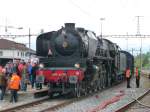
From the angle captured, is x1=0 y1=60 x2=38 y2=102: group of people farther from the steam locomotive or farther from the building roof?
the building roof

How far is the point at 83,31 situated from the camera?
22031 millimetres

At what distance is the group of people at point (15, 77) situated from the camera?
1884cm

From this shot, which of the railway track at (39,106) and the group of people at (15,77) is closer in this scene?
the railway track at (39,106)

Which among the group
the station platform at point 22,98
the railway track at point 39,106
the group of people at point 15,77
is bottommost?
the railway track at point 39,106

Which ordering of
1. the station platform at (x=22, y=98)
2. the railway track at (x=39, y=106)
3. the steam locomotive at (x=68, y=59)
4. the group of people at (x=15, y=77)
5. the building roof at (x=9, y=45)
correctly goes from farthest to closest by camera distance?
the building roof at (x=9, y=45)
the steam locomotive at (x=68, y=59)
the group of people at (x=15, y=77)
the station platform at (x=22, y=98)
the railway track at (x=39, y=106)

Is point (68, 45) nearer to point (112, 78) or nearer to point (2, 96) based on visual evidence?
point (2, 96)

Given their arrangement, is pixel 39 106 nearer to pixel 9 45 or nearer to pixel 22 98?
pixel 22 98

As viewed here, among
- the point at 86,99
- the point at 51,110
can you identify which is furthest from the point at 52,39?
the point at 51,110

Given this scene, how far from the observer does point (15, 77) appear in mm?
→ 18812

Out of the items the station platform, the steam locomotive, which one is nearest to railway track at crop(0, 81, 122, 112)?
the station platform

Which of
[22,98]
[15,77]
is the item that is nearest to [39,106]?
[15,77]

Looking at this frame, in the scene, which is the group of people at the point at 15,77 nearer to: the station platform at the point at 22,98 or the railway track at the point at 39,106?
the station platform at the point at 22,98

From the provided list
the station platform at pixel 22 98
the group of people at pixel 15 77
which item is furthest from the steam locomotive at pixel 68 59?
the group of people at pixel 15 77

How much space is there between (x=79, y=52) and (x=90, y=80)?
203cm
